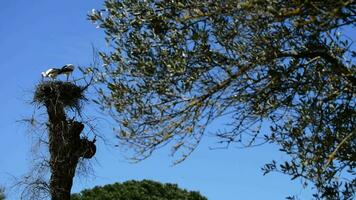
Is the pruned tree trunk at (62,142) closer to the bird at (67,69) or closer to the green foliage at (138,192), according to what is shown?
the bird at (67,69)

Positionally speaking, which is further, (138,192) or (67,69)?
(138,192)

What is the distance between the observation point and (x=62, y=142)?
2220 centimetres

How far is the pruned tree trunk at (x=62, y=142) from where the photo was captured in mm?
21797

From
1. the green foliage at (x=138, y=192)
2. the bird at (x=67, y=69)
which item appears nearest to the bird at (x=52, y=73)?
the bird at (x=67, y=69)

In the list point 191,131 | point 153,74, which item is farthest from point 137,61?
point 191,131

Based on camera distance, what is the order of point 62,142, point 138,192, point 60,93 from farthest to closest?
point 138,192 → point 60,93 → point 62,142

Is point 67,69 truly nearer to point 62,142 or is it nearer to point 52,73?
point 52,73

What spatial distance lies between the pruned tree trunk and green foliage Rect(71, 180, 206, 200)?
6968mm

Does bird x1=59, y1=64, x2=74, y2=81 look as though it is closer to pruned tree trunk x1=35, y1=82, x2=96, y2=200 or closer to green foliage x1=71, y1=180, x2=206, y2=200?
pruned tree trunk x1=35, y1=82, x2=96, y2=200

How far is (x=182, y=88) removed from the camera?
11.8 meters

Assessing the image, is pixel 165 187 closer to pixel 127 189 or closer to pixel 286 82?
pixel 127 189

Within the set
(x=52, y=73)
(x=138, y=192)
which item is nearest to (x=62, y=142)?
(x=52, y=73)

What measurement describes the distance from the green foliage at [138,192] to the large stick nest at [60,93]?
23.7ft

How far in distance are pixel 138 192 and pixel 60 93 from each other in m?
8.26
